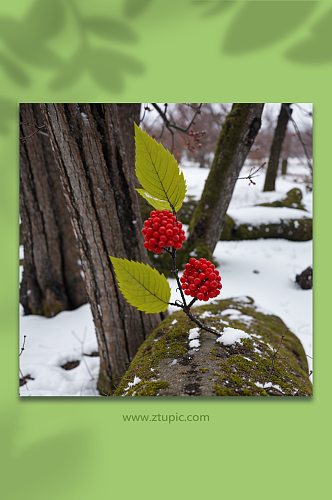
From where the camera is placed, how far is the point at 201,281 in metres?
0.70

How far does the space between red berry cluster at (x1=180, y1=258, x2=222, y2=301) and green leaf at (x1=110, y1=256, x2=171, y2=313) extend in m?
0.07

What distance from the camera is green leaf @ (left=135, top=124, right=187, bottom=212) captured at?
716 mm

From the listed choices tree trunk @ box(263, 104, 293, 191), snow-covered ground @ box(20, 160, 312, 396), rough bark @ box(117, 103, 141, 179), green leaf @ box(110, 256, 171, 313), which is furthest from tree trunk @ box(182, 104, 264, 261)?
green leaf @ box(110, 256, 171, 313)

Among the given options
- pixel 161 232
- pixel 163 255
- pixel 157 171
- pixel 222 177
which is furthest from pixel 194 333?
pixel 222 177

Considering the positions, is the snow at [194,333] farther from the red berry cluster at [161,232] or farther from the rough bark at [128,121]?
the rough bark at [128,121]

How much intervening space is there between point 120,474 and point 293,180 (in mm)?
1741

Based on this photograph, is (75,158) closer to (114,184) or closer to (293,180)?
(114,184)

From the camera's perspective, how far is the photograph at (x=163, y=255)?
75 cm
